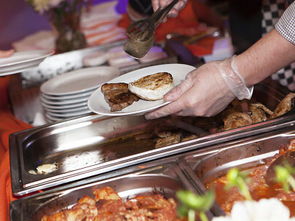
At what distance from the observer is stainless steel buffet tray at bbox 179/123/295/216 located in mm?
1563

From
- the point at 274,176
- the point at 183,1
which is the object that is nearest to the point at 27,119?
the point at 183,1

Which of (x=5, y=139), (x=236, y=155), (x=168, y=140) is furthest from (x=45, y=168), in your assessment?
(x=236, y=155)

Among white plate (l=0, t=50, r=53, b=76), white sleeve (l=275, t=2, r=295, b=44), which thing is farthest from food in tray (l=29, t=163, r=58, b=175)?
white sleeve (l=275, t=2, r=295, b=44)

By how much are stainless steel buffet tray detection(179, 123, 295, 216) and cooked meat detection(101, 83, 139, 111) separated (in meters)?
0.36

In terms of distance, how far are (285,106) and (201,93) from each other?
38 centimetres

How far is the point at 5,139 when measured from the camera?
215cm

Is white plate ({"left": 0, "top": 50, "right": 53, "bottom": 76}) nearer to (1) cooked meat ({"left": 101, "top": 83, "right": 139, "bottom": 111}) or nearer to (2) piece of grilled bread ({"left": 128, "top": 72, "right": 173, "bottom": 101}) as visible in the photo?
(1) cooked meat ({"left": 101, "top": 83, "right": 139, "bottom": 111})

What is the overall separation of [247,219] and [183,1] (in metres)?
1.45

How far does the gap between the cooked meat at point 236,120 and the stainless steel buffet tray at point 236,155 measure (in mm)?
171

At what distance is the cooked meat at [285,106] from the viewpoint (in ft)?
5.74

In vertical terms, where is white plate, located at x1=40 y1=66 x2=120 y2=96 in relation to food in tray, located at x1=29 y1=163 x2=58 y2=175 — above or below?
above

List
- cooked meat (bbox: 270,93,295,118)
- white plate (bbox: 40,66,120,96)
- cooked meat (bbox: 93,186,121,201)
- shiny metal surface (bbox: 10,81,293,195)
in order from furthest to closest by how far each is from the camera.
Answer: white plate (bbox: 40,66,120,96) < cooked meat (bbox: 270,93,295,118) < shiny metal surface (bbox: 10,81,293,195) < cooked meat (bbox: 93,186,121,201)

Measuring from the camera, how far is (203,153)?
1.58 meters

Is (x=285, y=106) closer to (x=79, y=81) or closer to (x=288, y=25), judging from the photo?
(x=288, y=25)
